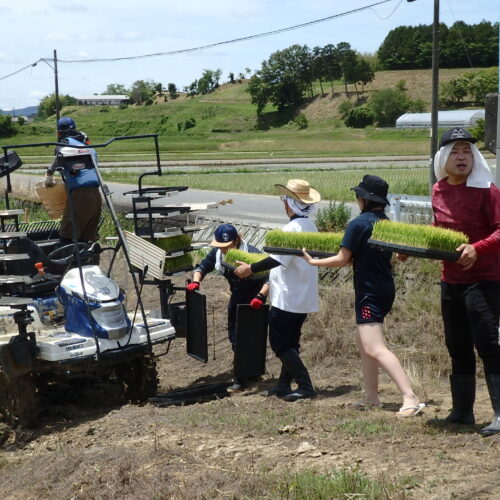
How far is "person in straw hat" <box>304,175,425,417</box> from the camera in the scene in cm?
691

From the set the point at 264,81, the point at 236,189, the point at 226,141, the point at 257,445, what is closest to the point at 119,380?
the point at 257,445

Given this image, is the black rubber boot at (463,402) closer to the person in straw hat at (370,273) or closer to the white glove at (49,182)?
the person in straw hat at (370,273)

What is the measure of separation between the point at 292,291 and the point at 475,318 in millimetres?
2094

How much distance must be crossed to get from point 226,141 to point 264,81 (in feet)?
71.0

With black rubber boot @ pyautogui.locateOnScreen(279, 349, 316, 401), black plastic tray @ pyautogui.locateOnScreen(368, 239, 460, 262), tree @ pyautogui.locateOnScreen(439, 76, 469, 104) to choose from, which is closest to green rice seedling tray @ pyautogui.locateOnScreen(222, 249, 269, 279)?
black rubber boot @ pyautogui.locateOnScreen(279, 349, 316, 401)

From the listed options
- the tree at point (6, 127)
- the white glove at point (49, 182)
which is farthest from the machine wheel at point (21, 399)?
the tree at point (6, 127)

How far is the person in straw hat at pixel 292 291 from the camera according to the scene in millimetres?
7883

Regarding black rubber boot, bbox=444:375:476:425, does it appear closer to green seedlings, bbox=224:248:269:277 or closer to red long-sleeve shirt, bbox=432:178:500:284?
red long-sleeve shirt, bbox=432:178:500:284

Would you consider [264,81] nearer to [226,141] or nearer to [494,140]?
[226,141]

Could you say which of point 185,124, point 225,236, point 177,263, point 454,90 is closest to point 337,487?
point 225,236

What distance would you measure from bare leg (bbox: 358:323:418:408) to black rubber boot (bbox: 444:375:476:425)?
395 millimetres

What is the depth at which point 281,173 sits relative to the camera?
40.7 meters

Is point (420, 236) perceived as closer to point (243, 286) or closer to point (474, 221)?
point (474, 221)

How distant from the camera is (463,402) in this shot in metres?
6.48
